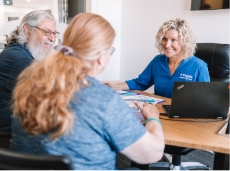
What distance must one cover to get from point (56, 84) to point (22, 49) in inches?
37.9

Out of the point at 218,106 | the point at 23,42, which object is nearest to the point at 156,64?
the point at 218,106

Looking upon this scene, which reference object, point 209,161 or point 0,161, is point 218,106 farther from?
point 209,161

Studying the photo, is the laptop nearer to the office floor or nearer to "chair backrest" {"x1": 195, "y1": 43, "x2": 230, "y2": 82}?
the office floor

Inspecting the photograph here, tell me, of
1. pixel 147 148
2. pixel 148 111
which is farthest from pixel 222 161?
pixel 147 148

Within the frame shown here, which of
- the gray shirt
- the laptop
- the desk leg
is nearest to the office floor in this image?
the desk leg

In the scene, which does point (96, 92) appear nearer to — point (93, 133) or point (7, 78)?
point (93, 133)

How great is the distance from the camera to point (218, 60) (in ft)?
8.05

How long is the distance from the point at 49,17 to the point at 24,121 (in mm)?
1221

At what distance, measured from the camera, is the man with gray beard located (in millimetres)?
1520

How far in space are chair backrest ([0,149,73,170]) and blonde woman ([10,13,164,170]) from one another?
0.35ft

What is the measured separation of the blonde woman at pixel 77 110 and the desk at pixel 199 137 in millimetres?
274

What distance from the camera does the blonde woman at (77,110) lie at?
0.81 meters

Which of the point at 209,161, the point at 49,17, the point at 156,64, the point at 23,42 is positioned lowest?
the point at 209,161

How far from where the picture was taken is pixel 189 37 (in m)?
2.06
